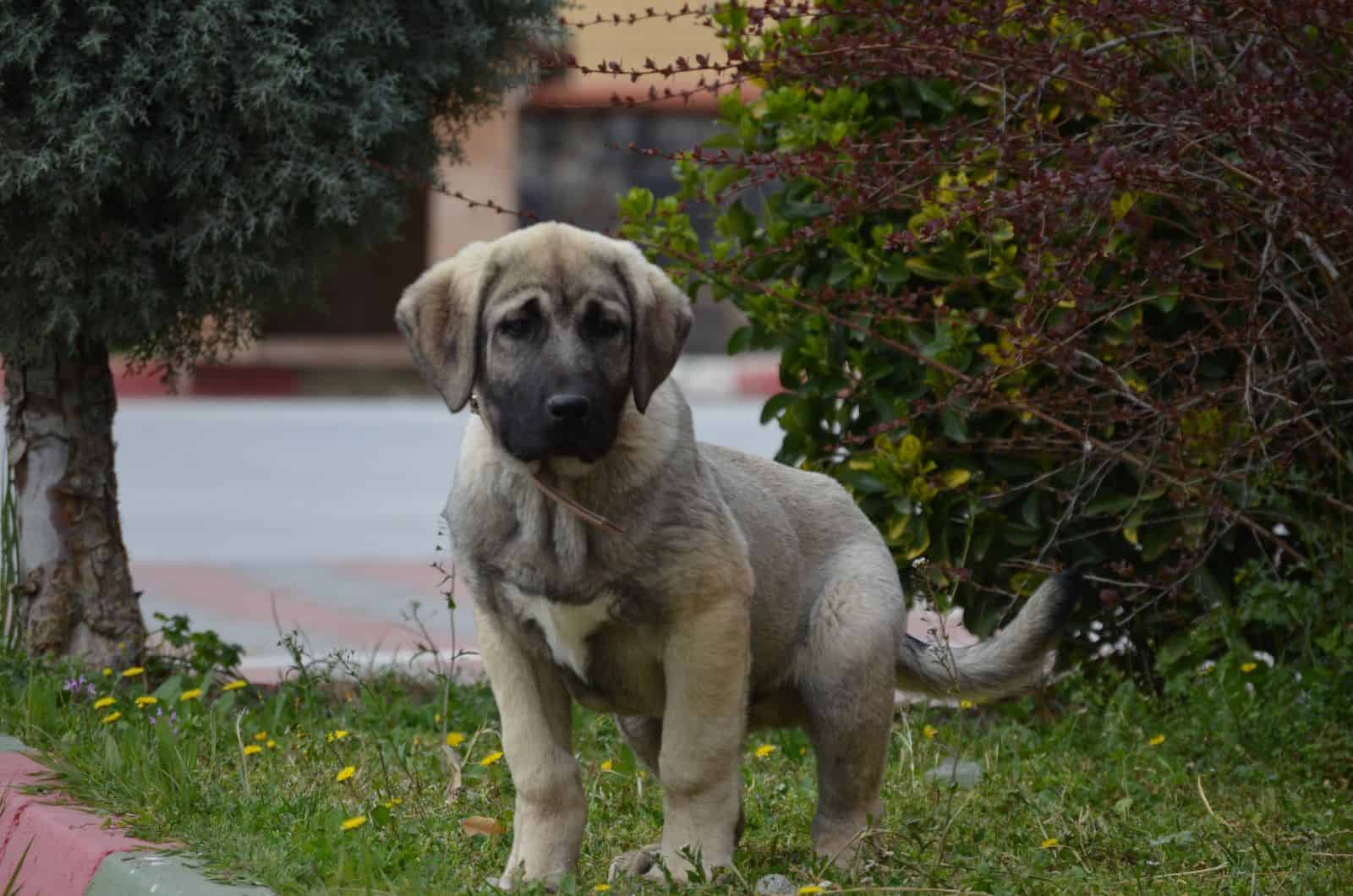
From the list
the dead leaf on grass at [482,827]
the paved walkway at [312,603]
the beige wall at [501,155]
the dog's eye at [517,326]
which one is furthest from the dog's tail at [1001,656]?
the beige wall at [501,155]

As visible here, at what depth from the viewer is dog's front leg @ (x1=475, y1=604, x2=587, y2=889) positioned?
414cm

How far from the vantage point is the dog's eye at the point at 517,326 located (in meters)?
4.08

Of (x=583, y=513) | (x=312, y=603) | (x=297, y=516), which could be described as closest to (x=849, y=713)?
(x=583, y=513)

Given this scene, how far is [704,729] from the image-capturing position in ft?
13.2

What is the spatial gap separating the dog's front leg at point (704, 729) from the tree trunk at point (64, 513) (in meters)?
2.88

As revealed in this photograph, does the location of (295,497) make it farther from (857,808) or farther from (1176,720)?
(857,808)

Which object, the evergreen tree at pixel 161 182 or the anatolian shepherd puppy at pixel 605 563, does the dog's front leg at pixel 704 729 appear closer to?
the anatolian shepherd puppy at pixel 605 563

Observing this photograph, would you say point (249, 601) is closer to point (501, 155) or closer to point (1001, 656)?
point (1001, 656)

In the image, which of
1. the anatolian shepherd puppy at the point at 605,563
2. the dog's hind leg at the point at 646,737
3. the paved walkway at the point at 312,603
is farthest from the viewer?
the paved walkway at the point at 312,603

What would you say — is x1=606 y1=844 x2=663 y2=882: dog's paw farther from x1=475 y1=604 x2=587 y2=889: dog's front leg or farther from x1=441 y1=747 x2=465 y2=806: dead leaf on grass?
x1=441 y1=747 x2=465 y2=806: dead leaf on grass

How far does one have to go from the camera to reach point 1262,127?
407cm

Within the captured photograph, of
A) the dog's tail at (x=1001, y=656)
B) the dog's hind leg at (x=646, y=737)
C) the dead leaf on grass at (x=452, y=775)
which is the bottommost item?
the dead leaf on grass at (x=452, y=775)

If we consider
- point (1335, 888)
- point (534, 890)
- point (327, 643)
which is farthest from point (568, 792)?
point (327, 643)

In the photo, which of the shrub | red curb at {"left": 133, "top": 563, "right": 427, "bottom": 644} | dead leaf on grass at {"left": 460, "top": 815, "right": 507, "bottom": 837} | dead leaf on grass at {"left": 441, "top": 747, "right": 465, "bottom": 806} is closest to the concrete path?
red curb at {"left": 133, "top": 563, "right": 427, "bottom": 644}
